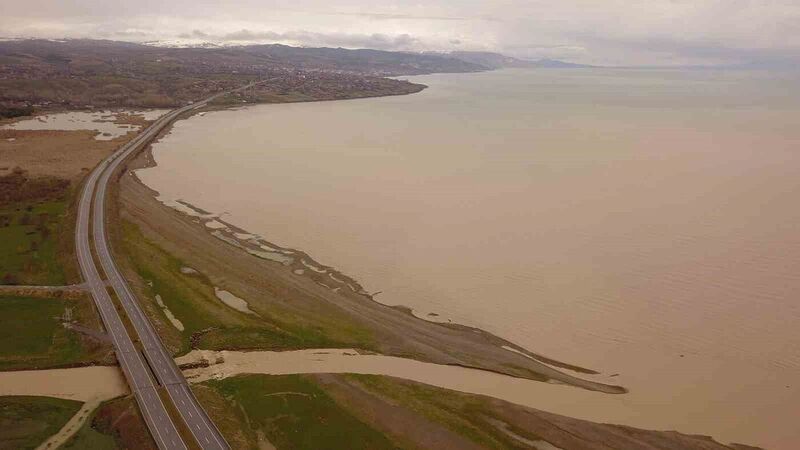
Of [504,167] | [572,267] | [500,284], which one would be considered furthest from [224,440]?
[504,167]

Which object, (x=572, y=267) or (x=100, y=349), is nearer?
(x=100, y=349)

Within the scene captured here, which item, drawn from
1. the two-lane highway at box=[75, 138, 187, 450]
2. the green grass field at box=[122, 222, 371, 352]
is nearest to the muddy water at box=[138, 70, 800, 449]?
the green grass field at box=[122, 222, 371, 352]

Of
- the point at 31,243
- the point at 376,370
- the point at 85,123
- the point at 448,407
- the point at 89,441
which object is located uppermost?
the point at 85,123

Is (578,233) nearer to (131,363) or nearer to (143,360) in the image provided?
(143,360)

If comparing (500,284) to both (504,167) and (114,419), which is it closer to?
(114,419)

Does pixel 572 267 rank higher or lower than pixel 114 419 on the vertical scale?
higher

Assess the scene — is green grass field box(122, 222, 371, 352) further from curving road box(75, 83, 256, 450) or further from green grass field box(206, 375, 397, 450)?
green grass field box(206, 375, 397, 450)

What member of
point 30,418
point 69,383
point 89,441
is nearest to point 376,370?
point 89,441
